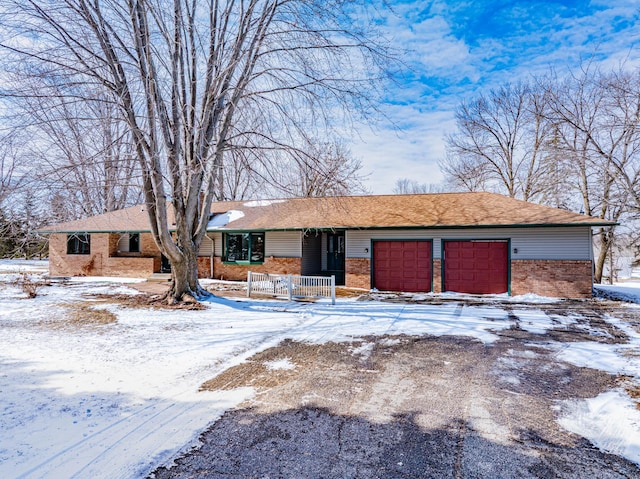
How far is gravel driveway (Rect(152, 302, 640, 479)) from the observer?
10.2 feet

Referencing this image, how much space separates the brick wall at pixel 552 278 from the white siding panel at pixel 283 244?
8.76 m

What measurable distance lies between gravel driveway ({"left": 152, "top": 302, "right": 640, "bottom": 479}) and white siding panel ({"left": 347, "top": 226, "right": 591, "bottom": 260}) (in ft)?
25.5

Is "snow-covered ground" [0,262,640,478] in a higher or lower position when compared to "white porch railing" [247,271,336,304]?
lower

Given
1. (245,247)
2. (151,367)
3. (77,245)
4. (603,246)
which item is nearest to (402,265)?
(245,247)

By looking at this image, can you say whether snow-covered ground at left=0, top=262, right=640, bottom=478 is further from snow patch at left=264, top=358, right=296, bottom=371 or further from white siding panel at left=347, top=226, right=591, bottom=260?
white siding panel at left=347, top=226, right=591, bottom=260

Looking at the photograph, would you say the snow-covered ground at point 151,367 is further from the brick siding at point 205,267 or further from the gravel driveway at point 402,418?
the brick siding at point 205,267

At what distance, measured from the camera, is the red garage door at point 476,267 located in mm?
13734

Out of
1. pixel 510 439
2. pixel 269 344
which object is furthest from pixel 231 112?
pixel 510 439

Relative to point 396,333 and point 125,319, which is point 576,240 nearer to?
point 396,333

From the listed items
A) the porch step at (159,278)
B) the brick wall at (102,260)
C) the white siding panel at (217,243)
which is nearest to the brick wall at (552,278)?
the white siding panel at (217,243)

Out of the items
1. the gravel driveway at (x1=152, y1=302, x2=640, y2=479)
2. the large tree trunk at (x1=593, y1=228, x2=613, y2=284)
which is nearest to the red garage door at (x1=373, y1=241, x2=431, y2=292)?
the gravel driveway at (x1=152, y1=302, x2=640, y2=479)

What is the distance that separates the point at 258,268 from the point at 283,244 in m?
1.71

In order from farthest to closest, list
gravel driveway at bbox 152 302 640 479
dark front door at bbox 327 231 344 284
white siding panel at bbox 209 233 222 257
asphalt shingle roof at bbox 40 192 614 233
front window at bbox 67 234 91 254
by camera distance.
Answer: front window at bbox 67 234 91 254 → dark front door at bbox 327 231 344 284 → white siding panel at bbox 209 233 222 257 → asphalt shingle roof at bbox 40 192 614 233 → gravel driveway at bbox 152 302 640 479

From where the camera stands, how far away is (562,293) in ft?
42.5
